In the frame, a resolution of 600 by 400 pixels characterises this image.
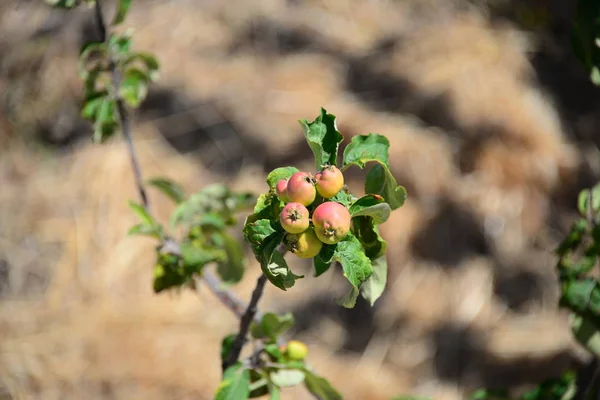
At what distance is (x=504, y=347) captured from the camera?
250 centimetres

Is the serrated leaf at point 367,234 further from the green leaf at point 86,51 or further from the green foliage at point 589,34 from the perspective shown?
the green leaf at point 86,51

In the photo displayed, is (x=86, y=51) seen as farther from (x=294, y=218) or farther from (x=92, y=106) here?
(x=294, y=218)

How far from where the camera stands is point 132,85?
113 centimetres

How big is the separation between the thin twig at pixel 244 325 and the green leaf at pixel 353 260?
12 cm

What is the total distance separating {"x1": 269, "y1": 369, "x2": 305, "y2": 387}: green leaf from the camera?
2.72 ft

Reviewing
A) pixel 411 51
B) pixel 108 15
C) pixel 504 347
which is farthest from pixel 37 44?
pixel 504 347

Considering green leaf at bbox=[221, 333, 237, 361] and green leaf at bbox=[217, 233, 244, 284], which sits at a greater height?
green leaf at bbox=[221, 333, 237, 361]

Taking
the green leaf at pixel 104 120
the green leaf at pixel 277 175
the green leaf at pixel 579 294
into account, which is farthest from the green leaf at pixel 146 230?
the green leaf at pixel 579 294

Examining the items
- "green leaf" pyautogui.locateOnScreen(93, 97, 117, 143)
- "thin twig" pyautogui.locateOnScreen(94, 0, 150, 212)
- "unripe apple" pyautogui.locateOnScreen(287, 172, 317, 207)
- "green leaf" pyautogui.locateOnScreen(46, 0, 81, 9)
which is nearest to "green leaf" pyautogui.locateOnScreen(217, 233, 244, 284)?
"thin twig" pyautogui.locateOnScreen(94, 0, 150, 212)

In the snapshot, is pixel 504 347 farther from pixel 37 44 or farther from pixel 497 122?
pixel 37 44

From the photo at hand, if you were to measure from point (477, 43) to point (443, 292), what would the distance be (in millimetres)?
1353

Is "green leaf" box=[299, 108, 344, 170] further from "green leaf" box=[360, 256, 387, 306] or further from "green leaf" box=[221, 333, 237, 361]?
"green leaf" box=[221, 333, 237, 361]

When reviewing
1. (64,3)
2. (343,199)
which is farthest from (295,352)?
(64,3)

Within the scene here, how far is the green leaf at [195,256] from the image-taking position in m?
1.00
